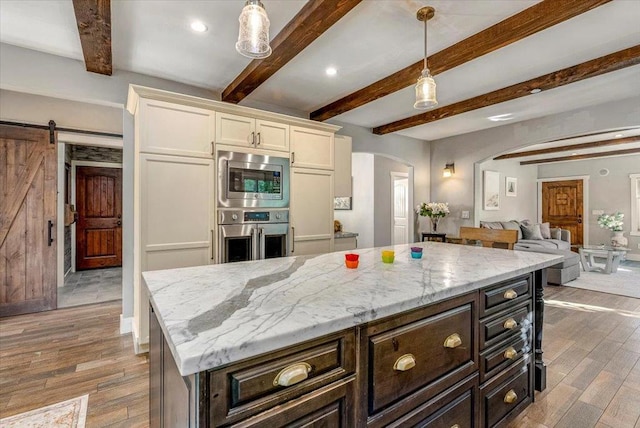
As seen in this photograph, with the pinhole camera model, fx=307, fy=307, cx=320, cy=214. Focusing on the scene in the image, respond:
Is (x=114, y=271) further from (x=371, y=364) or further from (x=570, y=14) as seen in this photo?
(x=570, y=14)

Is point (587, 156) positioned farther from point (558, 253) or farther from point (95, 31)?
point (95, 31)

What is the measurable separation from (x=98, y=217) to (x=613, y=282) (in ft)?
30.8

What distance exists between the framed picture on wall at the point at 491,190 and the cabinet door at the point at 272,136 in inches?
193


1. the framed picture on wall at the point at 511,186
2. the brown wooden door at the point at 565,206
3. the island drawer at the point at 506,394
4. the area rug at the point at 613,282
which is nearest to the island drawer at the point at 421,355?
the island drawer at the point at 506,394

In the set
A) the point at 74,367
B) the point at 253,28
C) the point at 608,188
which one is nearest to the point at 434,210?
the point at 253,28

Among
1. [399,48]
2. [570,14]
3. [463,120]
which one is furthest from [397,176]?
[570,14]

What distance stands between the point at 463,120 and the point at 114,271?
6.77 m

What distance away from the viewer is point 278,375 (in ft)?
2.71

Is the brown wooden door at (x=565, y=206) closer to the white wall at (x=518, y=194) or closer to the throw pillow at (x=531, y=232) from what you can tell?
the white wall at (x=518, y=194)

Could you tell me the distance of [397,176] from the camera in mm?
6977

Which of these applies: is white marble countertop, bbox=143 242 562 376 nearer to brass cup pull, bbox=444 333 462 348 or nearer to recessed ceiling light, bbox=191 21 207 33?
brass cup pull, bbox=444 333 462 348

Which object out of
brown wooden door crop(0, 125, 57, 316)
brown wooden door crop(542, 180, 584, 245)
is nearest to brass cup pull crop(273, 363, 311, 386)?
brown wooden door crop(0, 125, 57, 316)

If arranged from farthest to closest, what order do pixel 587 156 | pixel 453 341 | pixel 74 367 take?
pixel 587 156, pixel 74 367, pixel 453 341

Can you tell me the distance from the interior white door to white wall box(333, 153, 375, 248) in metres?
0.63
